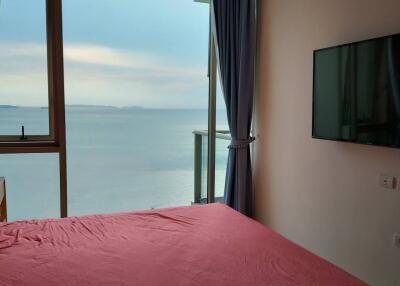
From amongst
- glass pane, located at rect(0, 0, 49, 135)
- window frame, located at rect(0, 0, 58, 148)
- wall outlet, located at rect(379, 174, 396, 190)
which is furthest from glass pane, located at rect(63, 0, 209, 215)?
wall outlet, located at rect(379, 174, 396, 190)

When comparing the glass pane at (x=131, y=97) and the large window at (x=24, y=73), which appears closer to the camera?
the large window at (x=24, y=73)

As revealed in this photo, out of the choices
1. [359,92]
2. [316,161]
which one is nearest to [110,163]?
[316,161]

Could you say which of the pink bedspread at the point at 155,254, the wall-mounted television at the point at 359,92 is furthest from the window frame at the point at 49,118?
the wall-mounted television at the point at 359,92

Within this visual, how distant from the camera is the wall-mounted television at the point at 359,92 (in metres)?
2.13

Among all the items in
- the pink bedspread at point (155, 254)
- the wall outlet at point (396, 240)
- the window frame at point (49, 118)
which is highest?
the window frame at point (49, 118)

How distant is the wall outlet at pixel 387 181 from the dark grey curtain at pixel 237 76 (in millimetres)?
1569

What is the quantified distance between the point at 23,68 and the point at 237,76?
2100 millimetres

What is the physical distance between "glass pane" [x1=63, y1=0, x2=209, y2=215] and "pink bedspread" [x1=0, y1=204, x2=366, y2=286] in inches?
57.9

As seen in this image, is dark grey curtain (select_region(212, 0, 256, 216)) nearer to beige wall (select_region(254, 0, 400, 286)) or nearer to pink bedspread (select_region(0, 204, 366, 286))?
beige wall (select_region(254, 0, 400, 286))

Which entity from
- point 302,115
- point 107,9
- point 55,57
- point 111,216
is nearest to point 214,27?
point 107,9

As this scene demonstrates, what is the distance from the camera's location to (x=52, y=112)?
3.41 m

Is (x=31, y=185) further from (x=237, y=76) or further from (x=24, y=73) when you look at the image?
(x=237, y=76)

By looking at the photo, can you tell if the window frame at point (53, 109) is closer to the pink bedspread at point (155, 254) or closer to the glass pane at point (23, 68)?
the glass pane at point (23, 68)

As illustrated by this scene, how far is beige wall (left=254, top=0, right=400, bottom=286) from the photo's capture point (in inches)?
91.9
